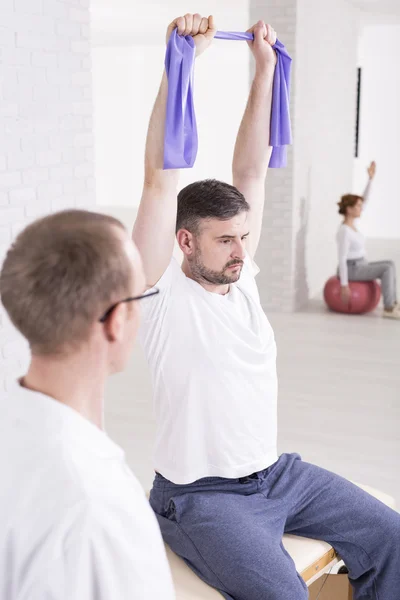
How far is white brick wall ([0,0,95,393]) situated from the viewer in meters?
3.05

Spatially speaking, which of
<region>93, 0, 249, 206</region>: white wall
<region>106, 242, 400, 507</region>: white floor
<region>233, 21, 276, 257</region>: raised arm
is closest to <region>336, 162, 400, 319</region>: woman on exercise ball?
<region>106, 242, 400, 507</region>: white floor

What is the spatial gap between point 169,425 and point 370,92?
9.33m

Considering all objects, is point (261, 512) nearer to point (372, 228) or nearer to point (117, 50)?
point (372, 228)

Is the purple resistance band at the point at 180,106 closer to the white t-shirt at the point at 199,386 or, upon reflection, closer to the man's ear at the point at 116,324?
the white t-shirt at the point at 199,386

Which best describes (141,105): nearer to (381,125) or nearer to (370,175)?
(381,125)

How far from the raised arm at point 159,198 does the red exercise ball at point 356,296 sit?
15.7 feet

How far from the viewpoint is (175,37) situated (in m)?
1.99

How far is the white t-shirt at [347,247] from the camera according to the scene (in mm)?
6438

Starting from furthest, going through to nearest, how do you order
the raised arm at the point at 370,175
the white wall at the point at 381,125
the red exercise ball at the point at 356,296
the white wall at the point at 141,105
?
the white wall at the point at 141,105 < the white wall at the point at 381,125 < the raised arm at the point at 370,175 < the red exercise ball at the point at 356,296

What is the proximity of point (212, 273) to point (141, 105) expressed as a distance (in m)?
11.8

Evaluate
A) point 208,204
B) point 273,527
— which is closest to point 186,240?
point 208,204

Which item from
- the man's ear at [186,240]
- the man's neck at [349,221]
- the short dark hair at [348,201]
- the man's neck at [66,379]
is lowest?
the man's neck at [349,221]

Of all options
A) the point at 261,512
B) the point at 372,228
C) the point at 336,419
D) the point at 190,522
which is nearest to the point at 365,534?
the point at 261,512

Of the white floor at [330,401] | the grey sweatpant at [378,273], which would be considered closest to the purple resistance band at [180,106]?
the white floor at [330,401]
